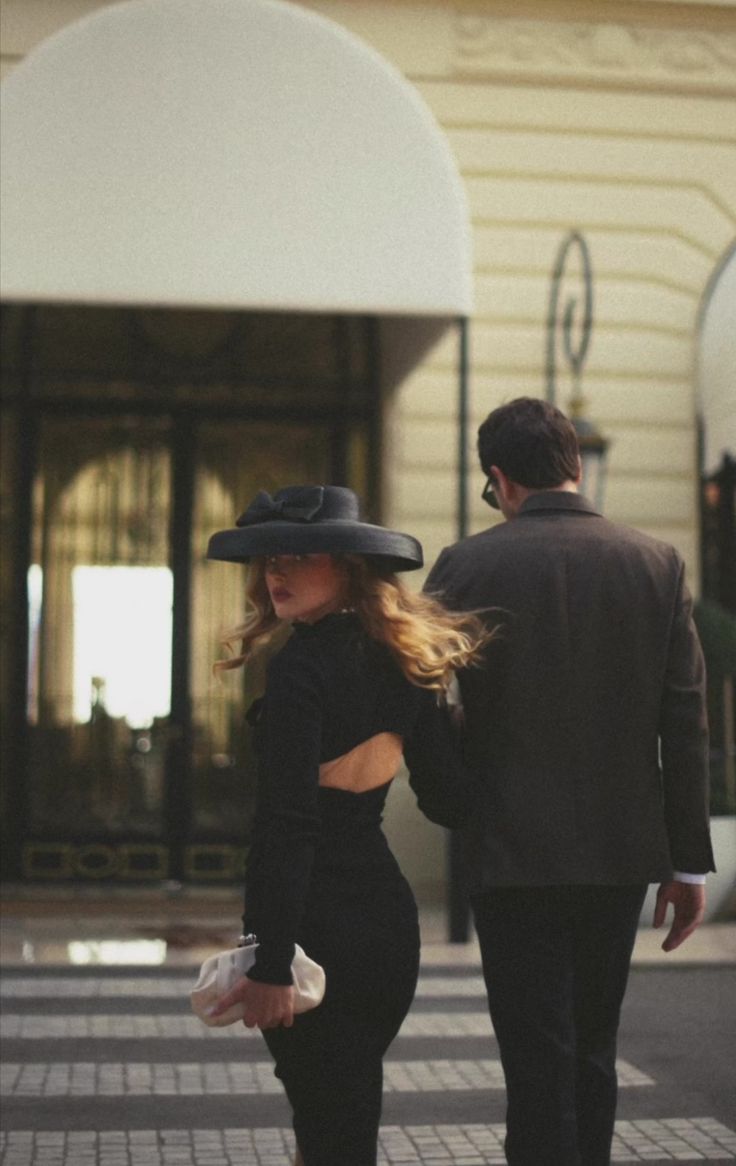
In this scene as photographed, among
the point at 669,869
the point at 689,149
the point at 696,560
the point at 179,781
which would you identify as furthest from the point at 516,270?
the point at 669,869

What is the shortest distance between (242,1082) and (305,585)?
3.02m

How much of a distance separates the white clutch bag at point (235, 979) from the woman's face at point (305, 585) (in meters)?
0.63

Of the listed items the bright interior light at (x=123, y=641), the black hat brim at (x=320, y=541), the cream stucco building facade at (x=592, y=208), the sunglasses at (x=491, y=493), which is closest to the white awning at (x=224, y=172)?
the cream stucco building facade at (x=592, y=208)

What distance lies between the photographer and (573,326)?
11.4 m

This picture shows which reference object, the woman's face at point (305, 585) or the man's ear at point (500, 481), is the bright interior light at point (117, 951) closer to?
the man's ear at point (500, 481)

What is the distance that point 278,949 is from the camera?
3.03 m

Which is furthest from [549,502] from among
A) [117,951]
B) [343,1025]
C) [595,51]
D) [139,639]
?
[595,51]

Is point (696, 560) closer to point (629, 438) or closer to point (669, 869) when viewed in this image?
point (629, 438)

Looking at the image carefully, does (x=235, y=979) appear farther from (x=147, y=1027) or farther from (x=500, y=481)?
(x=147, y=1027)

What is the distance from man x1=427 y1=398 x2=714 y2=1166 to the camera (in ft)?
11.4

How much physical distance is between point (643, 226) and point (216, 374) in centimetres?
296

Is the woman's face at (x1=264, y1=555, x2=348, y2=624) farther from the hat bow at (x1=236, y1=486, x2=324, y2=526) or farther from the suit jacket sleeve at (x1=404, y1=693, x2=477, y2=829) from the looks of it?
the suit jacket sleeve at (x1=404, y1=693, x2=477, y2=829)

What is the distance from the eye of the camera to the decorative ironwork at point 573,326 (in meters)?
10.4

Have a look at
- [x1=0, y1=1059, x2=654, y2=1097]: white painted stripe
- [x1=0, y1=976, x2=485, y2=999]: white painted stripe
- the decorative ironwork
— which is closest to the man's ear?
[x1=0, y1=1059, x2=654, y2=1097]: white painted stripe
